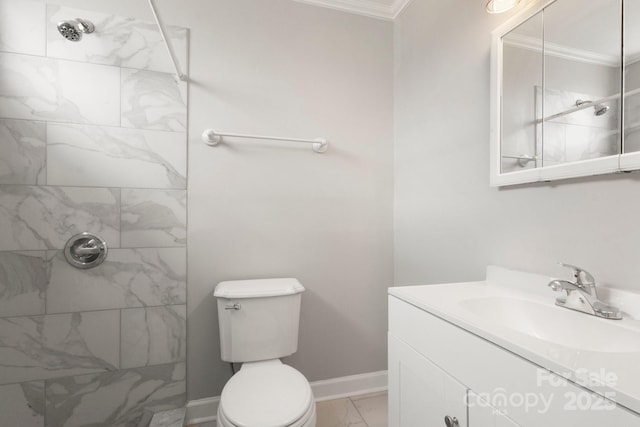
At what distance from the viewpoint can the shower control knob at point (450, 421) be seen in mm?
735

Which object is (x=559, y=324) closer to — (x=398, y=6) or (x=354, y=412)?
Result: (x=354, y=412)

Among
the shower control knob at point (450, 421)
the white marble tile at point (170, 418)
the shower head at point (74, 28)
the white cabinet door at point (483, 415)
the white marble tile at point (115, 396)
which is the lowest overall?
the white marble tile at point (170, 418)

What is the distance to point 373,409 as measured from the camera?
1642mm

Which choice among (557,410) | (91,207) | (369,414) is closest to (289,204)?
(91,207)

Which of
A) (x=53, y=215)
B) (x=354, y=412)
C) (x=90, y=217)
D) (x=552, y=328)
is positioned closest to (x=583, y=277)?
(x=552, y=328)

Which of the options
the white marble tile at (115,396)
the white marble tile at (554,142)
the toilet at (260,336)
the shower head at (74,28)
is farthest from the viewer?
the white marble tile at (115,396)

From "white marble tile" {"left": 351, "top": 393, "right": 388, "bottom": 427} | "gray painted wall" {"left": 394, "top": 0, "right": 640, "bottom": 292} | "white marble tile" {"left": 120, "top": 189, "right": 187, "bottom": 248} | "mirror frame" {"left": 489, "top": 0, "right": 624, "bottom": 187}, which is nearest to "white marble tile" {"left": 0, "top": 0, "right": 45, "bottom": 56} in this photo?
"white marble tile" {"left": 120, "top": 189, "right": 187, "bottom": 248}

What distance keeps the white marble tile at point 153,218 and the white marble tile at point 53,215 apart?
1.9 inches

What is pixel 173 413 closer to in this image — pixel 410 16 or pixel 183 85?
pixel 183 85

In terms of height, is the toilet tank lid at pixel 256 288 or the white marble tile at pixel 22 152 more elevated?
the white marble tile at pixel 22 152

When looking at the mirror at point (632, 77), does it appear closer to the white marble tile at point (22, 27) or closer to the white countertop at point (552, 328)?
the white countertop at point (552, 328)

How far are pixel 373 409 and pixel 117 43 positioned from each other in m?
2.39

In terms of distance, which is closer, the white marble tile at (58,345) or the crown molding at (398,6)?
the white marble tile at (58,345)

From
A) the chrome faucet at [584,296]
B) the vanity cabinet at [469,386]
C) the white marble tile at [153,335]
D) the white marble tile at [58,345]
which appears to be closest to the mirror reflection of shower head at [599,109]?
the chrome faucet at [584,296]
